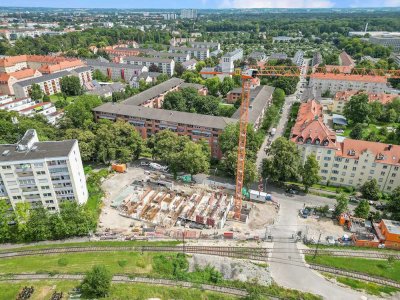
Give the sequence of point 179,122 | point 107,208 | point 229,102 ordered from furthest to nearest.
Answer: point 229,102 → point 179,122 → point 107,208

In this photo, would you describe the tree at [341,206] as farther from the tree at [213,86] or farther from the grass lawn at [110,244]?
the tree at [213,86]

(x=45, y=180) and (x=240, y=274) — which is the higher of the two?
(x=45, y=180)

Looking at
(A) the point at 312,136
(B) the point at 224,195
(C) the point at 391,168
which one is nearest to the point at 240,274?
(B) the point at 224,195

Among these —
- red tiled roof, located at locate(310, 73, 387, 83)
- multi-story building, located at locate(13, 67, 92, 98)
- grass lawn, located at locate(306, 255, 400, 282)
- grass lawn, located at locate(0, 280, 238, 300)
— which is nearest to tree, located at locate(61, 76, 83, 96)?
multi-story building, located at locate(13, 67, 92, 98)

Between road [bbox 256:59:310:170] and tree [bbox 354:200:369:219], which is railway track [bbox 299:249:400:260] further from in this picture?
road [bbox 256:59:310:170]

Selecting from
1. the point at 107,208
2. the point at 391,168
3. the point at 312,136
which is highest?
the point at 312,136

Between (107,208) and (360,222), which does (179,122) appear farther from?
(360,222)
